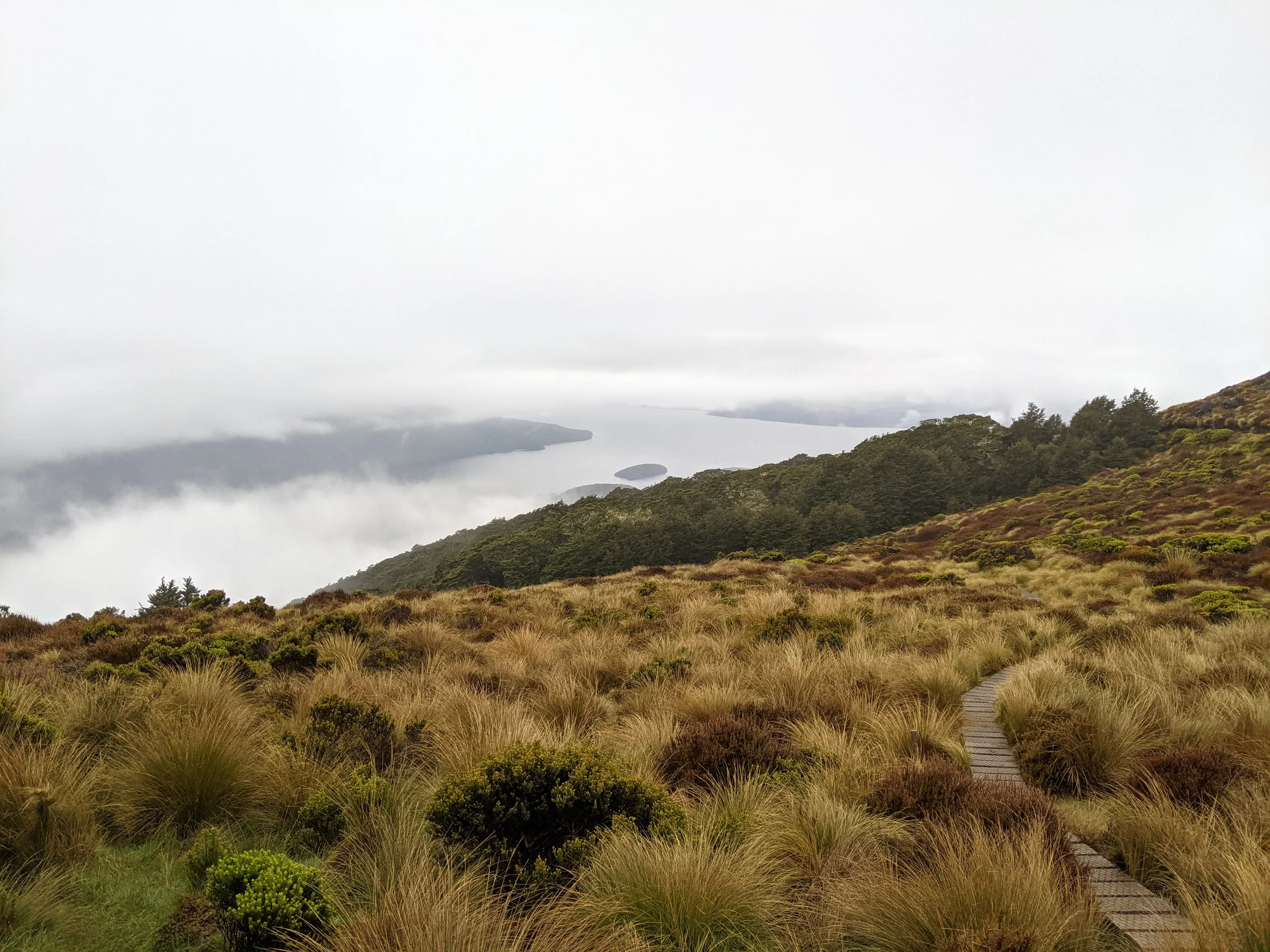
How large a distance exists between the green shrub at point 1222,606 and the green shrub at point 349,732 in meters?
14.0

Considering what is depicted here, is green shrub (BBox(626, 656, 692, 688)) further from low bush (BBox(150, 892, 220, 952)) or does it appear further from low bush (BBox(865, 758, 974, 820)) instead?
low bush (BBox(150, 892, 220, 952))

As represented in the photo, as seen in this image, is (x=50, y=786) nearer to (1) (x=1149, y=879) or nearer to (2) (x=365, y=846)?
(2) (x=365, y=846)

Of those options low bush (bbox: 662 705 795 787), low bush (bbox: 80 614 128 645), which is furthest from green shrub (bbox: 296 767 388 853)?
low bush (bbox: 80 614 128 645)

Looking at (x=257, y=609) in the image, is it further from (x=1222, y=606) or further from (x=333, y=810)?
(x=1222, y=606)

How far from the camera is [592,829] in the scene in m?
3.86

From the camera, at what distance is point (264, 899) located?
2807 mm

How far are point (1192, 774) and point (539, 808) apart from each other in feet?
15.6

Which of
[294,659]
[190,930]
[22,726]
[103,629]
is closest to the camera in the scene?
[190,930]

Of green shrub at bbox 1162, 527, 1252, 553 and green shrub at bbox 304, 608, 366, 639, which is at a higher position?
green shrub at bbox 304, 608, 366, 639

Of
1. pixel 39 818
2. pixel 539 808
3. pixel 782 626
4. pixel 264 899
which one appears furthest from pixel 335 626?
pixel 264 899

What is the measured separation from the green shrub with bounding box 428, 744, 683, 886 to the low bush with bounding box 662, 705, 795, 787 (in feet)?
3.27

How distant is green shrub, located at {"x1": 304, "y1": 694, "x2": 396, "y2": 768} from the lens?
510cm

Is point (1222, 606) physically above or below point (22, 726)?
below

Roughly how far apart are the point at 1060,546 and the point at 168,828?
29.6 metres
